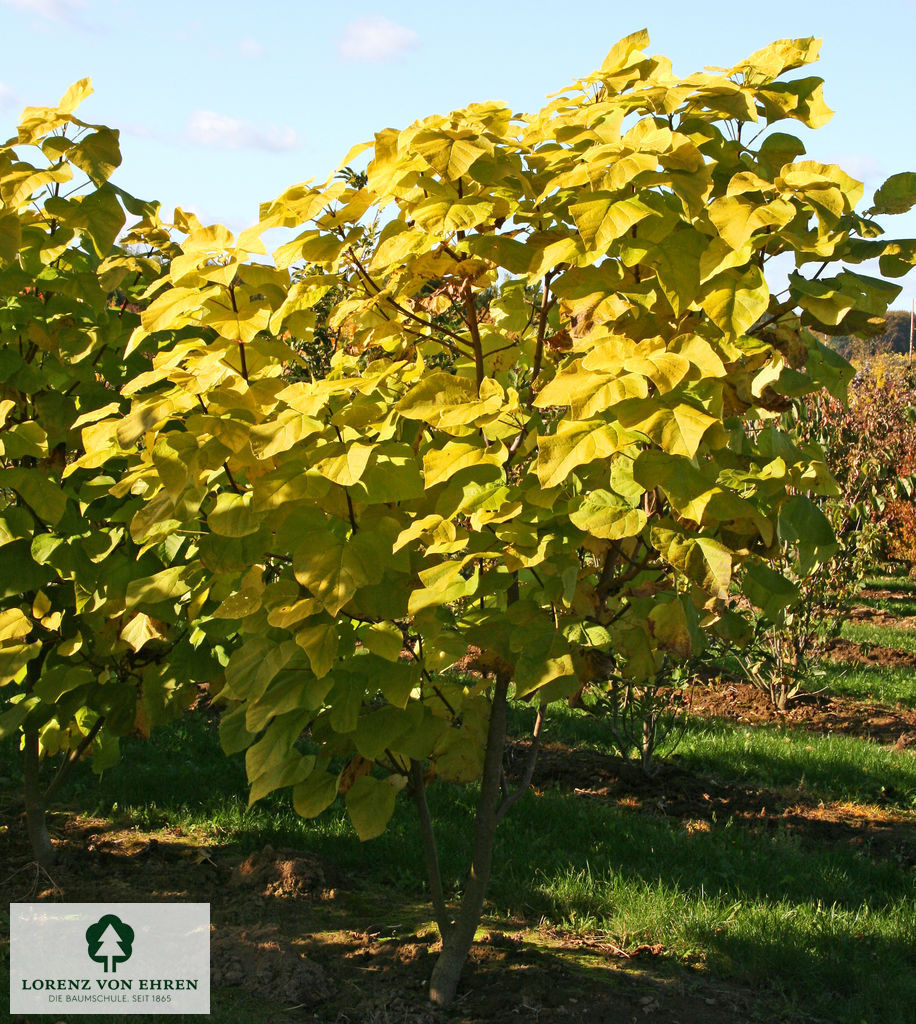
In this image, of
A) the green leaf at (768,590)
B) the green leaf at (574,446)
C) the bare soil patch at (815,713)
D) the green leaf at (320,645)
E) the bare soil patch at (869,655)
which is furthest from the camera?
the bare soil patch at (869,655)

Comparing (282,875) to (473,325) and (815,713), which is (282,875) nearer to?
(473,325)

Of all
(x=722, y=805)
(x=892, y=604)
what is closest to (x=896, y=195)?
(x=722, y=805)

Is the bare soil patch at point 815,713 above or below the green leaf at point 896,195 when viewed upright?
below

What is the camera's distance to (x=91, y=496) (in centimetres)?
281

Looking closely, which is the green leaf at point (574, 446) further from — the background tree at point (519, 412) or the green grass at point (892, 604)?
the green grass at point (892, 604)

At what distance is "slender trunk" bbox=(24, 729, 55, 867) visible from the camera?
3.55 meters

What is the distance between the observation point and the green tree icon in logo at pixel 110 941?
3.00m

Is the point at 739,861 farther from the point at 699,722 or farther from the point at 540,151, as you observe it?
the point at 540,151

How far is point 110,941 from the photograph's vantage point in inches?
121

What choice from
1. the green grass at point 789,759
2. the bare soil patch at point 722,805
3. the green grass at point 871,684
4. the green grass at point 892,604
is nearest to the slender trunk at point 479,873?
the bare soil patch at point 722,805

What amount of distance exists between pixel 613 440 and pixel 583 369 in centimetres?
21

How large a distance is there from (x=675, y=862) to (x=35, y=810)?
266cm

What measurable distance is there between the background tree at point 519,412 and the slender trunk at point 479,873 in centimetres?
43

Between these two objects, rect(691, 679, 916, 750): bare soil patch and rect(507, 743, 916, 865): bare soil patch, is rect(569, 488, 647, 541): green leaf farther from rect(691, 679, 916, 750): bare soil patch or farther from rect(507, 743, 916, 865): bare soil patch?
rect(691, 679, 916, 750): bare soil patch
